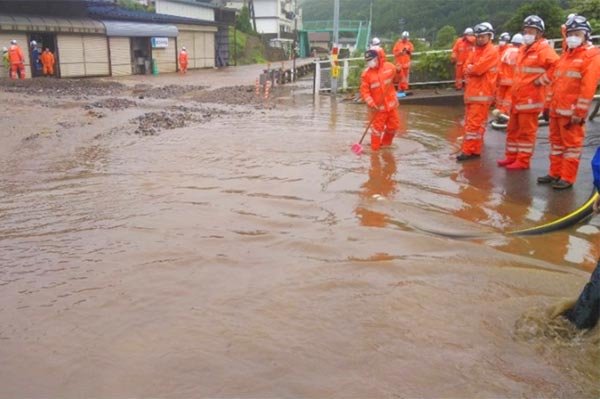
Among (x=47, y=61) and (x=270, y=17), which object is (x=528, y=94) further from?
(x=270, y=17)

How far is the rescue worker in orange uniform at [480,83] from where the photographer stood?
7.34 meters

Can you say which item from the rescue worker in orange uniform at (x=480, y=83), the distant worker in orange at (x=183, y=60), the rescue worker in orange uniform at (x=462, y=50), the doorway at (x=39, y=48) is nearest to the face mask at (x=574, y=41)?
the rescue worker in orange uniform at (x=480, y=83)

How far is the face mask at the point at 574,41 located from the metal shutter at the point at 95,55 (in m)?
24.5

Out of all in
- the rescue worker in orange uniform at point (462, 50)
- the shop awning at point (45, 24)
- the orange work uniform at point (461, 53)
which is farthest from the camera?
the shop awning at point (45, 24)

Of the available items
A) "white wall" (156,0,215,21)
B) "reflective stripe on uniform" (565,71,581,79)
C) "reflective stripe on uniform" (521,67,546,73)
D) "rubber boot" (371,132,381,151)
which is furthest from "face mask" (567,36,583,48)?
"white wall" (156,0,215,21)

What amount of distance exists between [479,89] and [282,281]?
486 centimetres

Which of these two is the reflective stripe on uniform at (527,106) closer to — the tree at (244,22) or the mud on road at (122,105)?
the mud on road at (122,105)

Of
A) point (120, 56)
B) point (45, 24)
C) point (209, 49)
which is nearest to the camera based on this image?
point (45, 24)

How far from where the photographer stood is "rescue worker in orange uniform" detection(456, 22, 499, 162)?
7336mm

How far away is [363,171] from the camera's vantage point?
723 cm

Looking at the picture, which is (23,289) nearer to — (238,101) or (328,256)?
(328,256)

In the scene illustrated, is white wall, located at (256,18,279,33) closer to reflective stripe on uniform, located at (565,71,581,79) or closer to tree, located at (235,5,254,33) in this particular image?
tree, located at (235,5,254,33)

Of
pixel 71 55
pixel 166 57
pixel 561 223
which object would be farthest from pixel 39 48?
pixel 561 223

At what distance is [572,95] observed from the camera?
19.3 feet
